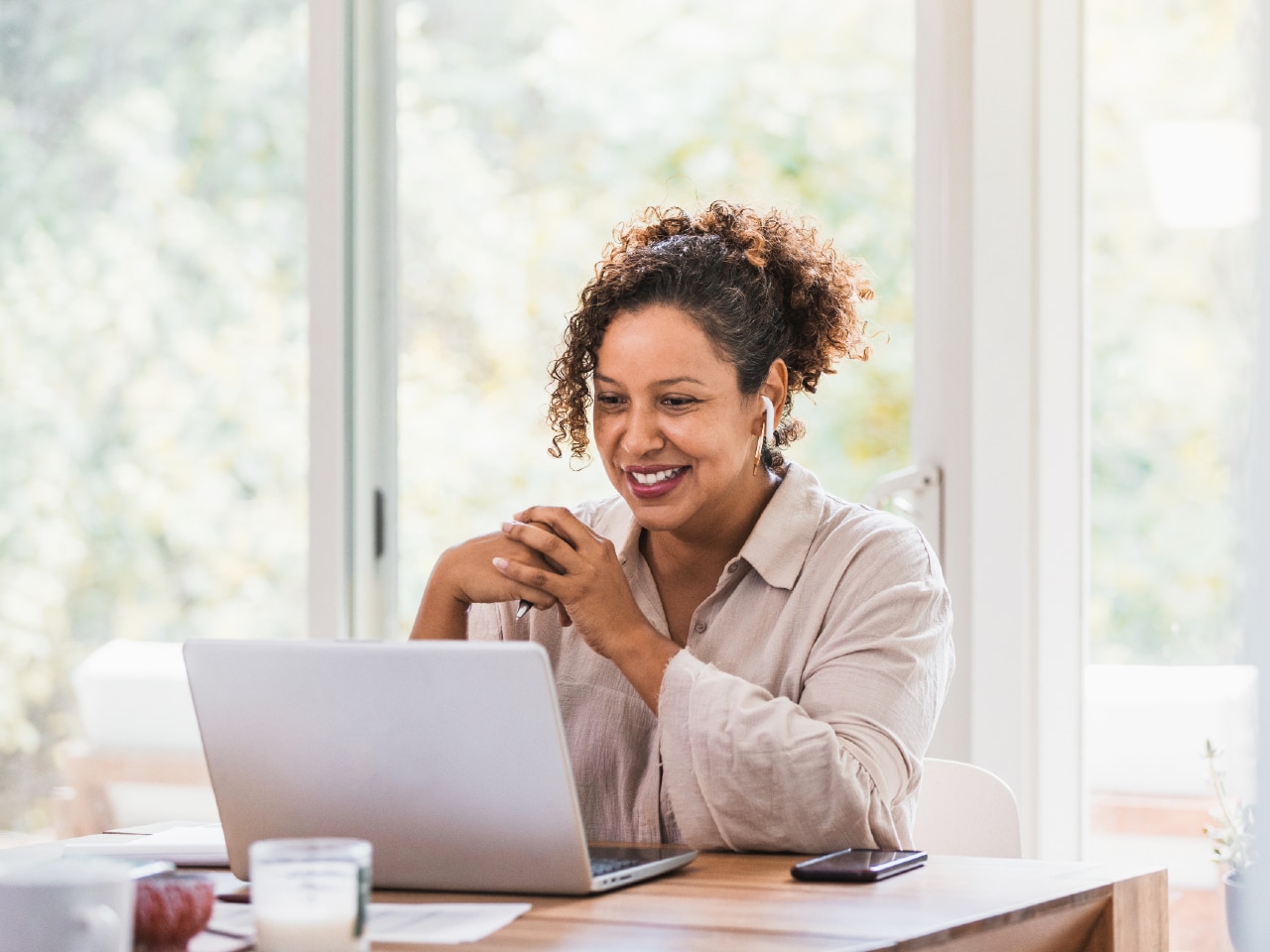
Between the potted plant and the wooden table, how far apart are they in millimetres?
960

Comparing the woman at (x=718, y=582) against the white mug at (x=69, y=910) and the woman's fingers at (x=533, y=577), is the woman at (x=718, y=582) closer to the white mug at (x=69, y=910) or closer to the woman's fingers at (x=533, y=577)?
the woman's fingers at (x=533, y=577)

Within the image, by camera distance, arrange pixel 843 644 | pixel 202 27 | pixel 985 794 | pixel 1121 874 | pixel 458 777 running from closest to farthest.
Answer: pixel 458 777 → pixel 1121 874 → pixel 843 644 → pixel 985 794 → pixel 202 27

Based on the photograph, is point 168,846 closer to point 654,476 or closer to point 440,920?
point 440,920

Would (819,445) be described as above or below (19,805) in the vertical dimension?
above

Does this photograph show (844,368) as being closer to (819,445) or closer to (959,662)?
(819,445)

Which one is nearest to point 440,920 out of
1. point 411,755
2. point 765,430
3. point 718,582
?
point 411,755

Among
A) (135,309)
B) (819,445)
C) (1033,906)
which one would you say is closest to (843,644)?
(1033,906)

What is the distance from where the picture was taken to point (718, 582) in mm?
1839

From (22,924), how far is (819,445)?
6.31 feet

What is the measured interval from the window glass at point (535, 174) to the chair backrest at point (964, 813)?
907mm

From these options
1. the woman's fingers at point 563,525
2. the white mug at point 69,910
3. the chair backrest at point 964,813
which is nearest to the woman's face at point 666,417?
the woman's fingers at point 563,525

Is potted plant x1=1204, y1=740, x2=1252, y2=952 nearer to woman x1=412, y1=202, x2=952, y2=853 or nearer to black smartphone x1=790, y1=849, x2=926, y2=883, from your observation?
woman x1=412, y1=202, x2=952, y2=853

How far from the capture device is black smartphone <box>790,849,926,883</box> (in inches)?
51.4

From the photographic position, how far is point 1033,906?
4.06 ft
